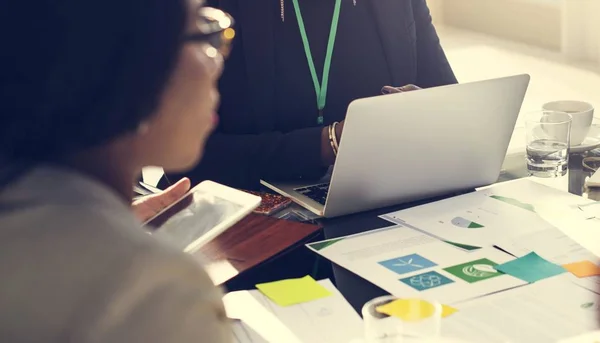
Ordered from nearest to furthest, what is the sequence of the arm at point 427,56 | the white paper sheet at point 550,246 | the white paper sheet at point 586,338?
1. the white paper sheet at point 586,338
2. the white paper sheet at point 550,246
3. the arm at point 427,56

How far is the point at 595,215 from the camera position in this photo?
151cm

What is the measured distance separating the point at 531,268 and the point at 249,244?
45 cm

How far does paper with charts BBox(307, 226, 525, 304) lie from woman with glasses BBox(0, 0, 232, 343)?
0.61 metres

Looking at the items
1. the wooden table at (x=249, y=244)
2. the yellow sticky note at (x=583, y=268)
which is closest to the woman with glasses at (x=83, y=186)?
the wooden table at (x=249, y=244)

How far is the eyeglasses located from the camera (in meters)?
0.77

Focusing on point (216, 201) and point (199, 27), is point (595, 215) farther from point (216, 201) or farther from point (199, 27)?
point (199, 27)

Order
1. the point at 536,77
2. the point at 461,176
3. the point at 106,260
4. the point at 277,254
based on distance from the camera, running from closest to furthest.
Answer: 1. the point at 106,260
2. the point at 277,254
3. the point at 461,176
4. the point at 536,77

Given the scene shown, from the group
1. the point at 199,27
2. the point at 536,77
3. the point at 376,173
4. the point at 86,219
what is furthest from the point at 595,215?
the point at 536,77

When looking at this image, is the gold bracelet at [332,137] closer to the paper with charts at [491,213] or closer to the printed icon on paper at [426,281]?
the paper with charts at [491,213]

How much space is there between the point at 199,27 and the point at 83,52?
149mm

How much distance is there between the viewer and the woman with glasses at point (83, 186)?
0.63m

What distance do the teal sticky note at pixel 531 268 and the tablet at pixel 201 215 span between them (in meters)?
0.43

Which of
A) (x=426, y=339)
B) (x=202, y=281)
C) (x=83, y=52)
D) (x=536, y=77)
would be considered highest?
(x=83, y=52)

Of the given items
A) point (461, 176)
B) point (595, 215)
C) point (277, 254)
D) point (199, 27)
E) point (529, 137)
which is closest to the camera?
point (199, 27)
